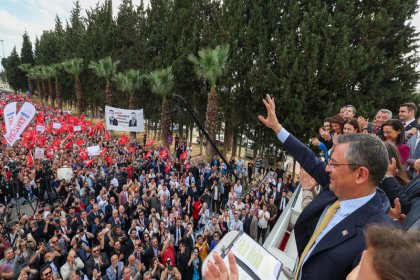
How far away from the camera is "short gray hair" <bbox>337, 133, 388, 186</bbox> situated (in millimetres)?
1742

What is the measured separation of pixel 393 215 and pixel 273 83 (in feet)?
53.7

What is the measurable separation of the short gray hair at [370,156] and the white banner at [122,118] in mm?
18254

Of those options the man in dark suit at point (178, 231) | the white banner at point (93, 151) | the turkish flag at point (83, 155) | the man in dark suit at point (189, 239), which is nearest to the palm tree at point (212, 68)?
the white banner at point (93, 151)

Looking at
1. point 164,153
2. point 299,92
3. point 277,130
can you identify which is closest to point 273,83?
point 299,92

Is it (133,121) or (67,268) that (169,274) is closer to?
(67,268)

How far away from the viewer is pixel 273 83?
18.0 m

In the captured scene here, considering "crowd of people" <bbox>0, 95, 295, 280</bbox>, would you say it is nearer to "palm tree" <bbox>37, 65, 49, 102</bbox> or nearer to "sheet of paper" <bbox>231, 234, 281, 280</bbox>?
"sheet of paper" <bbox>231, 234, 281, 280</bbox>

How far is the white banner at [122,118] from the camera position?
62.1ft

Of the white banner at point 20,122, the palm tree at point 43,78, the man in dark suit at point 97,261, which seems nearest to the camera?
the man in dark suit at point 97,261

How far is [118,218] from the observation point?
8484mm

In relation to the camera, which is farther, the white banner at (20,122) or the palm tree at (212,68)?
the palm tree at (212,68)

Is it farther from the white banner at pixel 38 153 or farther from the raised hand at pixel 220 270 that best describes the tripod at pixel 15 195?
the raised hand at pixel 220 270

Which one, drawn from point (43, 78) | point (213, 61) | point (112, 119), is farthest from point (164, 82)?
point (43, 78)

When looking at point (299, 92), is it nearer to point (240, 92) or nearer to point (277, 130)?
point (240, 92)
